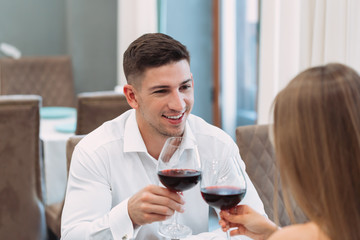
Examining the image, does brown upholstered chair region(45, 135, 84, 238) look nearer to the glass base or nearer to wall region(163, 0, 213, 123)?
the glass base

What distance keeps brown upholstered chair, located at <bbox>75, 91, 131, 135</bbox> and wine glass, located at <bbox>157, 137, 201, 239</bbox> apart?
1.28 metres

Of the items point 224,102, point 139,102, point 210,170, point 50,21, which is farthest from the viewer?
point 50,21

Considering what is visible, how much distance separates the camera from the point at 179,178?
1266 millimetres

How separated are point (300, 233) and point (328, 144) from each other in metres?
0.21

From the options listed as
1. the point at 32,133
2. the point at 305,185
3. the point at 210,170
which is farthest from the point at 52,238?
the point at 305,185

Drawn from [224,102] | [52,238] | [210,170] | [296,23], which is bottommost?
[52,238]

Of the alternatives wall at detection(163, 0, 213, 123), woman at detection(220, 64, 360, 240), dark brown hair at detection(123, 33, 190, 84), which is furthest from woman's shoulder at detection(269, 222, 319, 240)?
wall at detection(163, 0, 213, 123)

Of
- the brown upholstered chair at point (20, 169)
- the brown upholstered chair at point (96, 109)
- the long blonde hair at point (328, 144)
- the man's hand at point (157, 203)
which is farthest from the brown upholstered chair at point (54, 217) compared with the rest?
the long blonde hair at point (328, 144)

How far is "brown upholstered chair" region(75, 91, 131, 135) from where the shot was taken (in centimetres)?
253

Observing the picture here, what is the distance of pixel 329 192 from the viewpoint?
89 cm

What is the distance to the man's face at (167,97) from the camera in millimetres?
1629

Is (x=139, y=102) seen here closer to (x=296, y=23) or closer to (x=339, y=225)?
(x=339, y=225)

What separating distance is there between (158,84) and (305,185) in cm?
82

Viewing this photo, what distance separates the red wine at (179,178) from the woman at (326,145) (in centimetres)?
38
